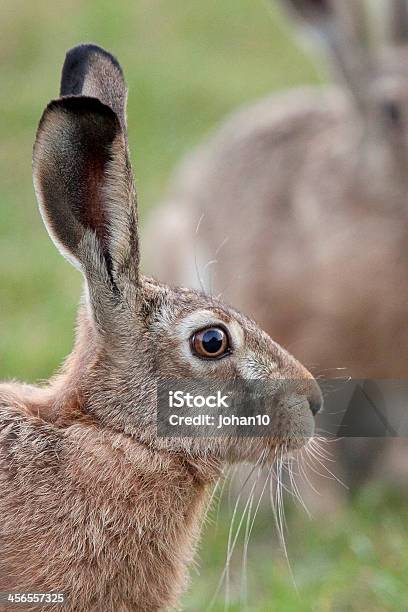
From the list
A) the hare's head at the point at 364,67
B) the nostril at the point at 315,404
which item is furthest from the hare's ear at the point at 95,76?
the hare's head at the point at 364,67

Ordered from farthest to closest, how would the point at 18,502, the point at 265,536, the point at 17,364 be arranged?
1. the point at 17,364
2. the point at 265,536
3. the point at 18,502

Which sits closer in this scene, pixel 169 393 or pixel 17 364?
pixel 169 393

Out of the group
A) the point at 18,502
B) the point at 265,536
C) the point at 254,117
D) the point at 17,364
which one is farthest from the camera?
the point at 254,117

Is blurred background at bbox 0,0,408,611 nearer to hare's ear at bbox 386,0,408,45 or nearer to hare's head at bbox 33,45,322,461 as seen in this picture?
hare's head at bbox 33,45,322,461

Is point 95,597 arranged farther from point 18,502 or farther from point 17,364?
point 17,364

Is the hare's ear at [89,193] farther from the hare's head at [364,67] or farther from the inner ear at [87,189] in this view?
the hare's head at [364,67]

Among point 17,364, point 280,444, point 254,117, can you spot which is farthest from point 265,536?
point 254,117

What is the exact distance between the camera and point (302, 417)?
2.65 meters

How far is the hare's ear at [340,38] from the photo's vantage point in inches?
203

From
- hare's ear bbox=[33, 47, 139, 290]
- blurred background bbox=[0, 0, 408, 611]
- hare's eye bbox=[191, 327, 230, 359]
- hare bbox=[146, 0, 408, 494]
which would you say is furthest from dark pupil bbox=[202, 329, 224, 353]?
hare bbox=[146, 0, 408, 494]

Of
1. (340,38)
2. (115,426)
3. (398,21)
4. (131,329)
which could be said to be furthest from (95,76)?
(398,21)

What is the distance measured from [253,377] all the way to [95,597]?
1.88 feet

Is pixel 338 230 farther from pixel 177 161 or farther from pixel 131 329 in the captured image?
pixel 177 161

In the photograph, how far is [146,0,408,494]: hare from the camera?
17.0 feet
